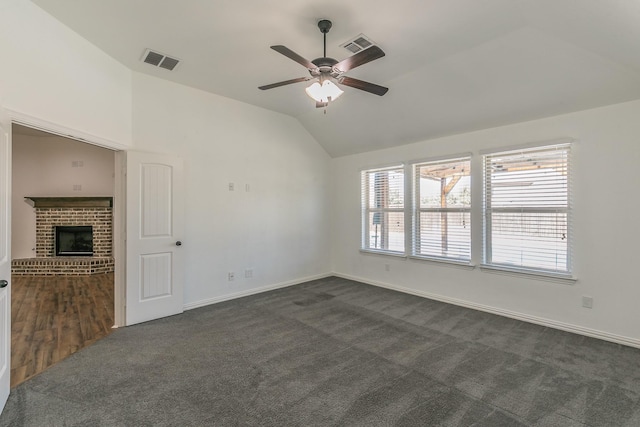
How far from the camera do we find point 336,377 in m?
2.54

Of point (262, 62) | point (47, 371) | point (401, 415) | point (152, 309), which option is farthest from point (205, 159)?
point (401, 415)

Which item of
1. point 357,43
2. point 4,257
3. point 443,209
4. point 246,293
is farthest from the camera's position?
point 246,293

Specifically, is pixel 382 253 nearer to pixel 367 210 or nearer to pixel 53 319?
pixel 367 210

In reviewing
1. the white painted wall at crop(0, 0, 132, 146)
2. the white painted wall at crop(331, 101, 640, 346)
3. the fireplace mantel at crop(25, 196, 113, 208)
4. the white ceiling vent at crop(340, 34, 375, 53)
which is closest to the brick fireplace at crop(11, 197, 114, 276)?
the fireplace mantel at crop(25, 196, 113, 208)

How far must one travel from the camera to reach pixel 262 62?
11.5ft

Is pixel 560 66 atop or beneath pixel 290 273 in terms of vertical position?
atop

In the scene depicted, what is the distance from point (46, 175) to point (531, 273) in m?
9.68

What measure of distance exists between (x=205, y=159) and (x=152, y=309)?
2162mm

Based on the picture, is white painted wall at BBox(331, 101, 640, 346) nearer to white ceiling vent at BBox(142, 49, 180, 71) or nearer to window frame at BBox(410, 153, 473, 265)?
window frame at BBox(410, 153, 473, 265)

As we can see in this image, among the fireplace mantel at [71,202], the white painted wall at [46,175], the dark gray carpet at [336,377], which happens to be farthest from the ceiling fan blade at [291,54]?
the white painted wall at [46,175]

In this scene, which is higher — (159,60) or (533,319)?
(159,60)

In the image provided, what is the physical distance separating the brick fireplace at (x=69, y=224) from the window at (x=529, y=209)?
7762 millimetres

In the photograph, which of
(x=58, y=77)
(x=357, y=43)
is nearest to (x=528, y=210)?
(x=357, y=43)

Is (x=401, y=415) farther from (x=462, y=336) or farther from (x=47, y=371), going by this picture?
(x=47, y=371)
